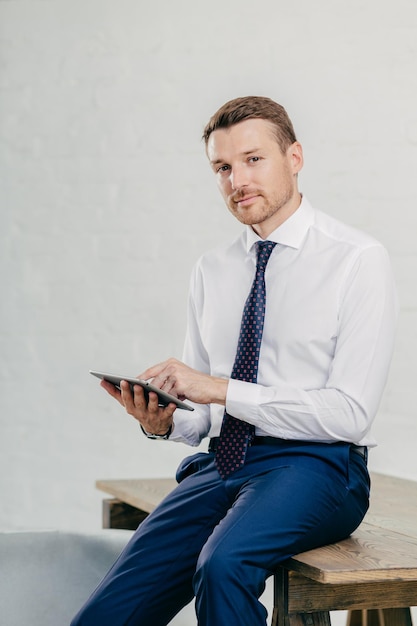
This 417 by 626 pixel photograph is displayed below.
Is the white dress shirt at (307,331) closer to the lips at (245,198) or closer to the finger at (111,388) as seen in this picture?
the lips at (245,198)

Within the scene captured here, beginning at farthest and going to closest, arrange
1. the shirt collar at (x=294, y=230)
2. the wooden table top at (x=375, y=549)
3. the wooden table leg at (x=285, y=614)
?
the shirt collar at (x=294, y=230) → the wooden table leg at (x=285, y=614) → the wooden table top at (x=375, y=549)

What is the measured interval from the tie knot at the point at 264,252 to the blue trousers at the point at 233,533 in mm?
400

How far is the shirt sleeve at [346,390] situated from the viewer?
1734 mm

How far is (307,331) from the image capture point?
185 cm

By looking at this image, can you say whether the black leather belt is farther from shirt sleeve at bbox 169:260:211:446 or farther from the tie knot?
the tie knot

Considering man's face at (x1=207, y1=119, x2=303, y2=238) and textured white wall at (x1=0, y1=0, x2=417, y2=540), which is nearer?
man's face at (x1=207, y1=119, x2=303, y2=238)

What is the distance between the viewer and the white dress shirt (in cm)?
175

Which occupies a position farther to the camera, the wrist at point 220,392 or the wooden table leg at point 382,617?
the wooden table leg at point 382,617

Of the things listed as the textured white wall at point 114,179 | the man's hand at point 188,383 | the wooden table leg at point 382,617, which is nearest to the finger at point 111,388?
the man's hand at point 188,383

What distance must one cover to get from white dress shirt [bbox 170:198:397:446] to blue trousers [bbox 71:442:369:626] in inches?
3.0

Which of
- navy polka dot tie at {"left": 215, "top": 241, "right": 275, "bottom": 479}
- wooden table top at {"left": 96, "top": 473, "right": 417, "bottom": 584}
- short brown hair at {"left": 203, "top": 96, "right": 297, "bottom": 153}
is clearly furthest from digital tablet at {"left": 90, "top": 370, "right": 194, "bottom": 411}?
short brown hair at {"left": 203, "top": 96, "right": 297, "bottom": 153}

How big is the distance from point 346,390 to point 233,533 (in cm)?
35

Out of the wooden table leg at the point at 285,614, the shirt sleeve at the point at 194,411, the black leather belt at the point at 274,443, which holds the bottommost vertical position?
the wooden table leg at the point at 285,614

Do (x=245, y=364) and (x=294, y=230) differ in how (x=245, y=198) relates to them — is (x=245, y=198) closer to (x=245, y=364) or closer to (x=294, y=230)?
(x=294, y=230)
